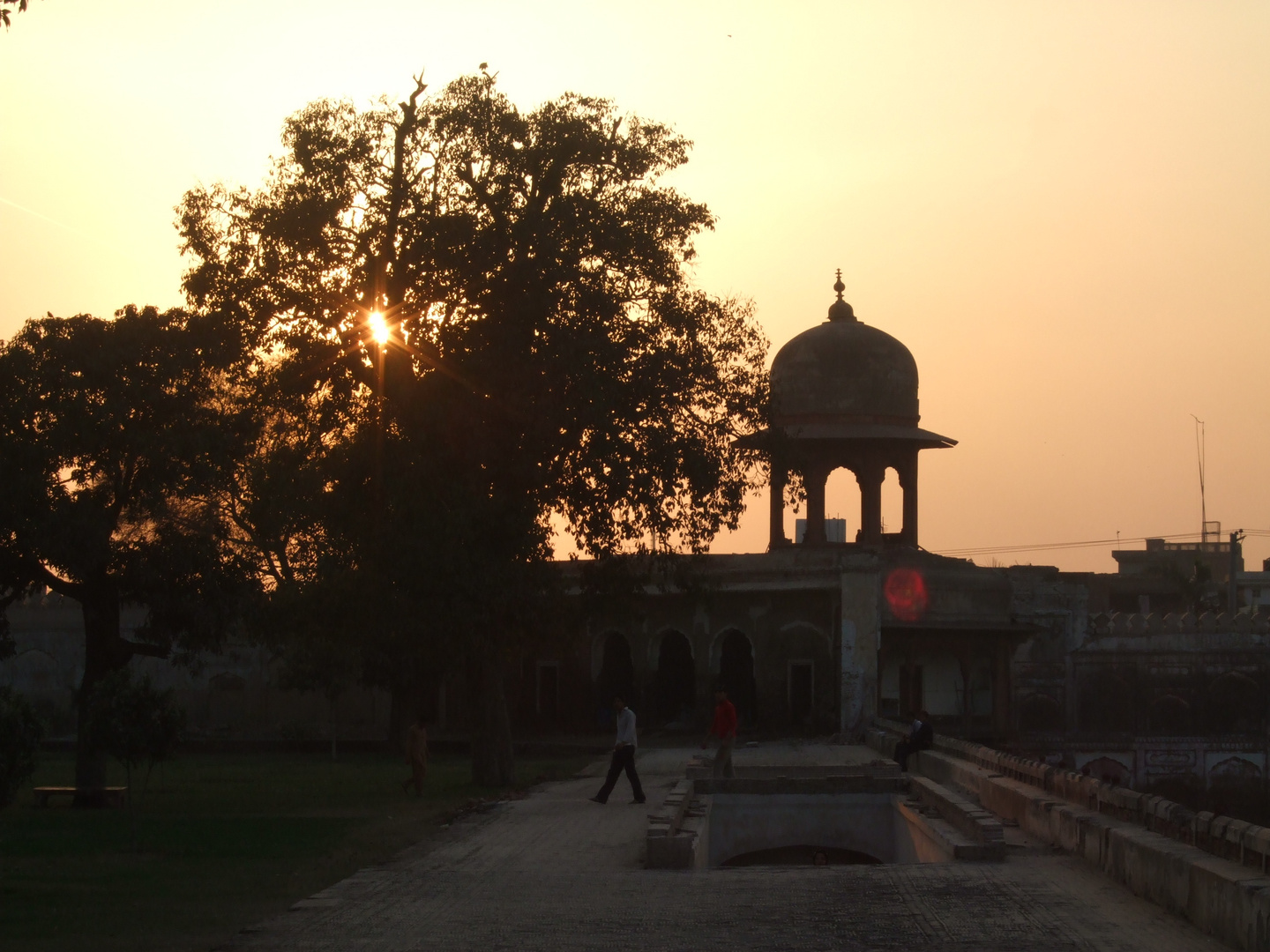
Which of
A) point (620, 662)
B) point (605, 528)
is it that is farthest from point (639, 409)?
point (620, 662)

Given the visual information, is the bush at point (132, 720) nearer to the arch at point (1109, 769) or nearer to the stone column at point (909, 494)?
the stone column at point (909, 494)

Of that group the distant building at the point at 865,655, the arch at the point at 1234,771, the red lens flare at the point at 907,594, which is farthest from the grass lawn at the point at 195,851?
the arch at the point at 1234,771

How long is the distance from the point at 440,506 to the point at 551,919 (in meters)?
10.9

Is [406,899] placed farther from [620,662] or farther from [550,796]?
[620,662]

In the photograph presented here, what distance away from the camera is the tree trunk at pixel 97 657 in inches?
758

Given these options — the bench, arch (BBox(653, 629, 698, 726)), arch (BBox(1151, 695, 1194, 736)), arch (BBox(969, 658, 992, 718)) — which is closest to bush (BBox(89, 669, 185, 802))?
the bench

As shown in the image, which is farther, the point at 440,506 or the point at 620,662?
the point at 620,662

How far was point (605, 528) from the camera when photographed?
73.2ft

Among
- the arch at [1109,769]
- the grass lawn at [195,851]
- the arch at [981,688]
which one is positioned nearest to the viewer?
the grass lawn at [195,851]

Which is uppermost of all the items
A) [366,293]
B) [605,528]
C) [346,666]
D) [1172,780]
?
[366,293]

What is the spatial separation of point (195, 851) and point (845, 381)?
2215 cm

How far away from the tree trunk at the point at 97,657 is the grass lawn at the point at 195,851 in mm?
371

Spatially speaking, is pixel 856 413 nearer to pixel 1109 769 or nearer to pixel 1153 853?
pixel 1109 769

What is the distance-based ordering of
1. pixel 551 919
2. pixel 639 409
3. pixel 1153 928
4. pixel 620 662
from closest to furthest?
pixel 1153 928
pixel 551 919
pixel 639 409
pixel 620 662
